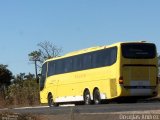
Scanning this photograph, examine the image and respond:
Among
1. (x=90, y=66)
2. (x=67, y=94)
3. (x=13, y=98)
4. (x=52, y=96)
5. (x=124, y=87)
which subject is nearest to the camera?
(x=124, y=87)

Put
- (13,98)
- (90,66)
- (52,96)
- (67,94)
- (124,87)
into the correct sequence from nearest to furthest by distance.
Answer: (124,87) → (90,66) → (67,94) → (52,96) → (13,98)

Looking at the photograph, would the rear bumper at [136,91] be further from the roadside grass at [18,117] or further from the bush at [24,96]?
the bush at [24,96]

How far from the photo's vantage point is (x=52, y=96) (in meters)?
39.4

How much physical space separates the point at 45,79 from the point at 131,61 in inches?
429

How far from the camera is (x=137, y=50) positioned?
3116 centimetres

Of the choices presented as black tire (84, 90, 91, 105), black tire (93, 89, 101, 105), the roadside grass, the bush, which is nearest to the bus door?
black tire (93, 89, 101, 105)

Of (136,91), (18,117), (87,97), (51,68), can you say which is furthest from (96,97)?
(18,117)

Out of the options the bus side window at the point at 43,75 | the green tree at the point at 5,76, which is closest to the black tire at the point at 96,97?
the bus side window at the point at 43,75

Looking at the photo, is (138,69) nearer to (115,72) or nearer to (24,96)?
(115,72)

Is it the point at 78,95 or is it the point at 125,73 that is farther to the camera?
the point at 78,95

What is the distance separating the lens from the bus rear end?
3069 cm

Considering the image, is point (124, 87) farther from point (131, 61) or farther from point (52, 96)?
point (52, 96)

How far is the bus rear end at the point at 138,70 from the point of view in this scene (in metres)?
30.7

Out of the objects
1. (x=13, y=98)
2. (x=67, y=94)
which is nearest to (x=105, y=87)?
(x=67, y=94)
